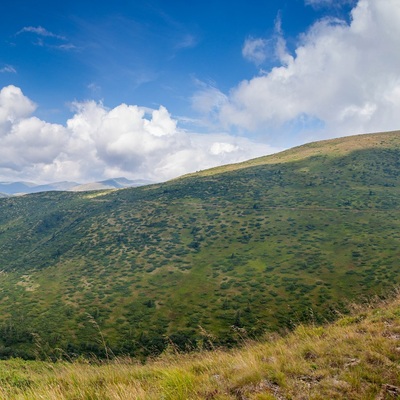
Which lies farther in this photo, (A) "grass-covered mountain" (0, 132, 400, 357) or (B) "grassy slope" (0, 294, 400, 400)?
(A) "grass-covered mountain" (0, 132, 400, 357)

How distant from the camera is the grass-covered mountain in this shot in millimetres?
28750

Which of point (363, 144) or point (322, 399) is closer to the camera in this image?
point (322, 399)

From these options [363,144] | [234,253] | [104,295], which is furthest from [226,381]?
[363,144]

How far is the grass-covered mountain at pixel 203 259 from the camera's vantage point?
2875cm

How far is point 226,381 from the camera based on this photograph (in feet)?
22.1

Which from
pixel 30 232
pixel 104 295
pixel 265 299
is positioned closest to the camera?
pixel 265 299

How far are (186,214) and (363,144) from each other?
3409 inches

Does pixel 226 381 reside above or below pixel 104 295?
above

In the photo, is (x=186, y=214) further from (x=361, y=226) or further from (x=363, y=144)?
(x=363, y=144)

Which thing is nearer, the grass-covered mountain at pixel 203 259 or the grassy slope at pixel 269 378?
the grassy slope at pixel 269 378

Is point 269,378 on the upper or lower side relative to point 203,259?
upper

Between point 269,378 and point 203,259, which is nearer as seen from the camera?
point 269,378

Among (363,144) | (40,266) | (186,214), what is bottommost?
(40,266)

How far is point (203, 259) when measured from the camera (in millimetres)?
51625
